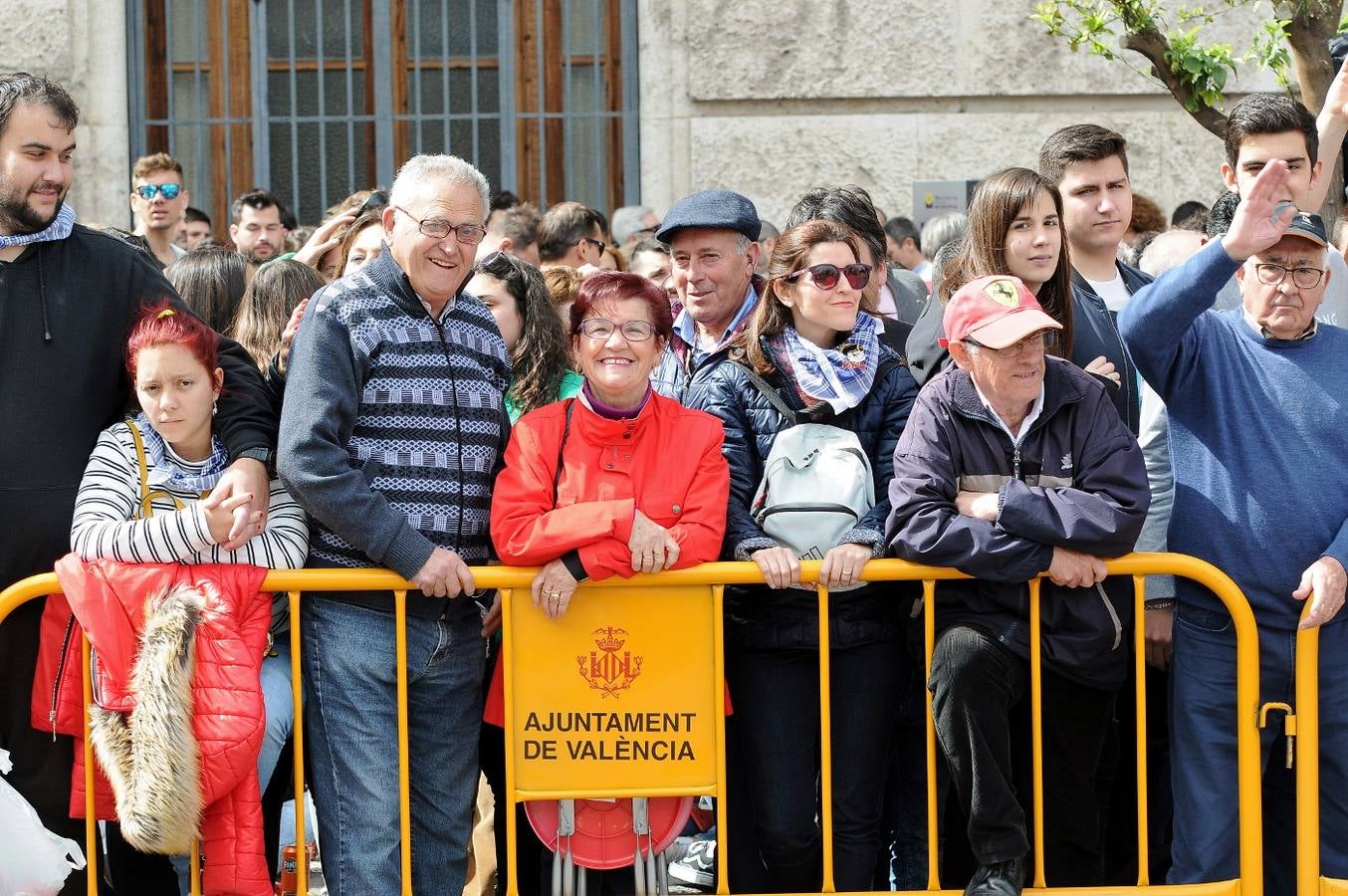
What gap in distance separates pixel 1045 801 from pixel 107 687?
2378 millimetres

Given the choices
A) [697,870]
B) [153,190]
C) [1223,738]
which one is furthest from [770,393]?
[153,190]

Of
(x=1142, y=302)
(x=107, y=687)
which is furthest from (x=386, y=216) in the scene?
(x=1142, y=302)

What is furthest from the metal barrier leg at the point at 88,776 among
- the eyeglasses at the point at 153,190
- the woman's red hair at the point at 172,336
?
the eyeglasses at the point at 153,190

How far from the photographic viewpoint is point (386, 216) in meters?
4.23

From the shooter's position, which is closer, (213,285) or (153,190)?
(213,285)

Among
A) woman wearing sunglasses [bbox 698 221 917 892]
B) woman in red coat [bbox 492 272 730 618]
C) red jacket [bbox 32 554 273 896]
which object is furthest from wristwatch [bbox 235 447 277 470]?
woman wearing sunglasses [bbox 698 221 917 892]

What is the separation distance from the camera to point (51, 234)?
4.24 metres

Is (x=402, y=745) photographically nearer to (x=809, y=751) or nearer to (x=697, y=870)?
(x=809, y=751)

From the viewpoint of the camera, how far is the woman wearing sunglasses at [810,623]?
4.23 meters

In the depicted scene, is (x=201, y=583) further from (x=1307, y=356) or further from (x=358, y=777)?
(x=1307, y=356)

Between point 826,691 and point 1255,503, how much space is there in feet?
3.93

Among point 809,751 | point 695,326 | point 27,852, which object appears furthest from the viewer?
point 695,326

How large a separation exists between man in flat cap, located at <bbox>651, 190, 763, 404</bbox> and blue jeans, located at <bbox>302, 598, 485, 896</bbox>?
1.17 metres

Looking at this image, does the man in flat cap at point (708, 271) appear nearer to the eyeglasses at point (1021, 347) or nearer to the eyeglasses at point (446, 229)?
the eyeglasses at point (446, 229)
